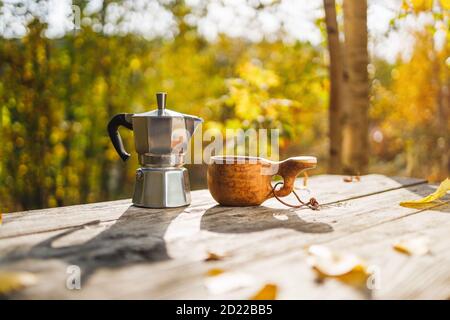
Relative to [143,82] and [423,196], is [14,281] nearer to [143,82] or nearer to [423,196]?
[423,196]

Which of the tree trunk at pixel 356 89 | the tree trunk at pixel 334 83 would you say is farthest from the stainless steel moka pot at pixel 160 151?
the tree trunk at pixel 334 83

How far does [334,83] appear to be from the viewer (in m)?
2.85

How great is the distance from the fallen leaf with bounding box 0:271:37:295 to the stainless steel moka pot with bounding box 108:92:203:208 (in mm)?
577

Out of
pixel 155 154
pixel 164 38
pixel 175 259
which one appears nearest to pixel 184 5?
pixel 164 38

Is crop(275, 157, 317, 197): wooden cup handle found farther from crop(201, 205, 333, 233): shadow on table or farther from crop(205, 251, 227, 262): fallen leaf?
crop(205, 251, 227, 262): fallen leaf

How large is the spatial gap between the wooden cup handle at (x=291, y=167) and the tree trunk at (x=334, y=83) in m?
1.62

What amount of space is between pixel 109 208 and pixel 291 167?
515mm

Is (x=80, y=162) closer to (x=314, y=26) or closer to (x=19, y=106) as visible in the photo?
(x=19, y=106)

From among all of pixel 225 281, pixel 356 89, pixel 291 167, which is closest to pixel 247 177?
pixel 291 167

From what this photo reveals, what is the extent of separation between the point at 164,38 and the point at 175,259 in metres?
4.01

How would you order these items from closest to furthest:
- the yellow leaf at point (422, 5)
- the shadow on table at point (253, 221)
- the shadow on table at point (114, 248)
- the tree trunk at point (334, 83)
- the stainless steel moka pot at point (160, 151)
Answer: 1. the shadow on table at point (114, 248)
2. the shadow on table at point (253, 221)
3. the stainless steel moka pot at point (160, 151)
4. the yellow leaf at point (422, 5)
5. the tree trunk at point (334, 83)

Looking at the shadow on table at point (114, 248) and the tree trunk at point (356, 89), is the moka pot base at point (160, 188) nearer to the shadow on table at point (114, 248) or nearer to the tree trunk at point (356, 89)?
the shadow on table at point (114, 248)

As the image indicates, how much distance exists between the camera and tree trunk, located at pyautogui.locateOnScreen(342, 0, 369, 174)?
2529 millimetres

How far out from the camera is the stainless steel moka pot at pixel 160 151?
123 centimetres
